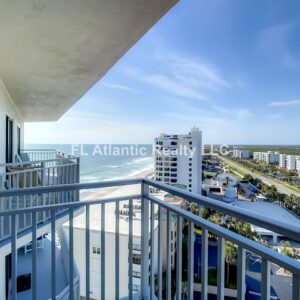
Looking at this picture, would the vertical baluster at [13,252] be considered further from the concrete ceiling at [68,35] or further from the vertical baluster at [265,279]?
the concrete ceiling at [68,35]

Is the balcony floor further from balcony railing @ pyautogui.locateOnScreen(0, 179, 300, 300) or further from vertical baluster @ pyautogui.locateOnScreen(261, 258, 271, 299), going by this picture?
vertical baluster @ pyautogui.locateOnScreen(261, 258, 271, 299)

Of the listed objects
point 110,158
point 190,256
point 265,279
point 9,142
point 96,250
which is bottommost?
point 110,158

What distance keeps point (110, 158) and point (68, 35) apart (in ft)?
126

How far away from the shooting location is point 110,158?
40344mm

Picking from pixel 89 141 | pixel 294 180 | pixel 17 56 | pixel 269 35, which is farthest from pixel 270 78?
pixel 89 141

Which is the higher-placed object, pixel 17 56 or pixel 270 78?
pixel 270 78

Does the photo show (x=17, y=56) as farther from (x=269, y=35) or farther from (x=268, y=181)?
(x=269, y=35)

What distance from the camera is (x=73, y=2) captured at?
77.0 inches

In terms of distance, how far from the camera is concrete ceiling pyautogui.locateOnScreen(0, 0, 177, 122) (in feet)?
6.69

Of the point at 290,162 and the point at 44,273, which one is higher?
the point at 290,162

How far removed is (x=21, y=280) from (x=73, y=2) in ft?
13.7

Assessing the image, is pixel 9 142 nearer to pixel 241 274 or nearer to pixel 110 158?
pixel 241 274

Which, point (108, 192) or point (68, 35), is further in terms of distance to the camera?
point (108, 192)

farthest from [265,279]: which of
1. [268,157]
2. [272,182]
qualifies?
[268,157]
